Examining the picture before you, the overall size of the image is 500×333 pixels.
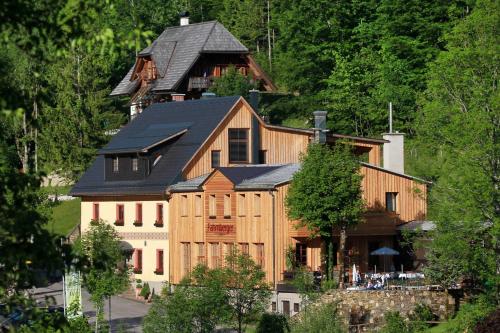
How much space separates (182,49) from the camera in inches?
3898

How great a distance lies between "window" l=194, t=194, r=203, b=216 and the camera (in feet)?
220

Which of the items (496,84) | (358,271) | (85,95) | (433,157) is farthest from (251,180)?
(85,95)

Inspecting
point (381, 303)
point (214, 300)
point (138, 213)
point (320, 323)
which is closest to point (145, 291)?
point (138, 213)

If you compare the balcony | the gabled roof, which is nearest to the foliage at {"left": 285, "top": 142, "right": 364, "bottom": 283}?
the gabled roof

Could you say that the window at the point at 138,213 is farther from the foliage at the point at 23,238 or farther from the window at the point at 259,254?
the foliage at the point at 23,238

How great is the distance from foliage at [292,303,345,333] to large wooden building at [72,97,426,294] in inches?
487

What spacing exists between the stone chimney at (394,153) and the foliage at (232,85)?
18894 millimetres

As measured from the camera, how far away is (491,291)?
50.1m

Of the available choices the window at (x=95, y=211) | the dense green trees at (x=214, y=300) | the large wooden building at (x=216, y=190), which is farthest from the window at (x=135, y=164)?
the dense green trees at (x=214, y=300)

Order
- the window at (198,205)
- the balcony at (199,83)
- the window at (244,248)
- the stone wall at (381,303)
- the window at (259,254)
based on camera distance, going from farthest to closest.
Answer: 1. the balcony at (199,83)
2. the window at (198,205)
3. the window at (244,248)
4. the window at (259,254)
5. the stone wall at (381,303)

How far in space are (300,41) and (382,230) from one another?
3523cm

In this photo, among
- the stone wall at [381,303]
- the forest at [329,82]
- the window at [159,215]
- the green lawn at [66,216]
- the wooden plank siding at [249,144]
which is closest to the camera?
the forest at [329,82]

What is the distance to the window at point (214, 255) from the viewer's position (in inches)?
2584

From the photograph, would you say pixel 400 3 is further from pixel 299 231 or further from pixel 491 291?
pixel 491 291
